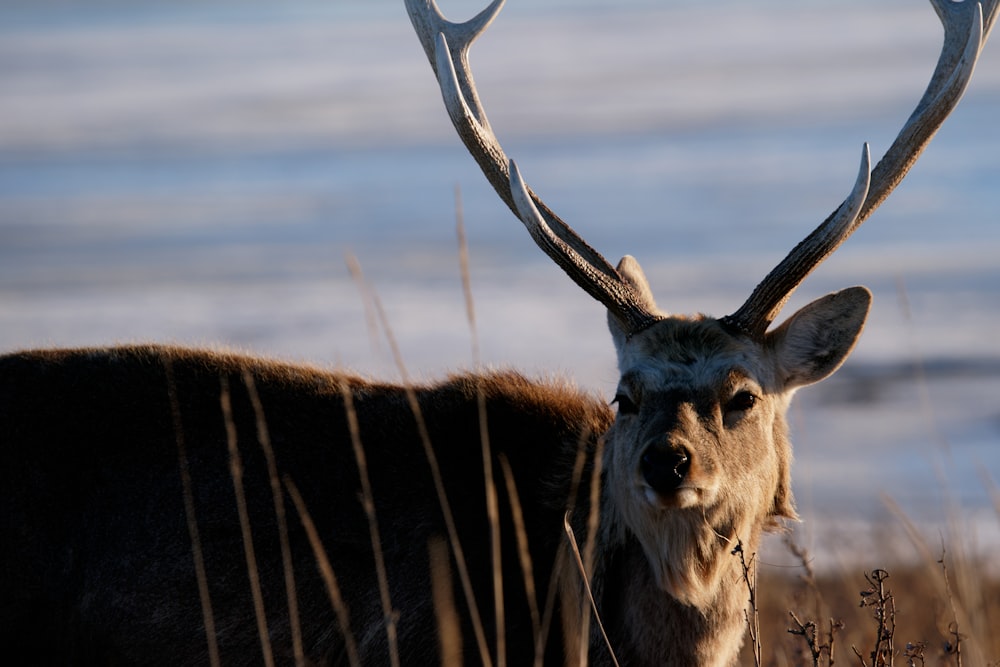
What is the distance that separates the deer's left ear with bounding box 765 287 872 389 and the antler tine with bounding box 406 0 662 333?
61 centimetres

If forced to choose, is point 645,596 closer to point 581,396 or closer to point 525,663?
point 525,663

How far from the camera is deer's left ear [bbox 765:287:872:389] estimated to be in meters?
6.67

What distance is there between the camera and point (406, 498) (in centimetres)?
651

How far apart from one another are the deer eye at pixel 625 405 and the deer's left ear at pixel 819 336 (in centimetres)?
80

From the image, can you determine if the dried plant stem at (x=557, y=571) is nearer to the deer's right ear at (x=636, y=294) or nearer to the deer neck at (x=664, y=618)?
the deer neck at (x=664, y=618)

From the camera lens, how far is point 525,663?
6.19 m

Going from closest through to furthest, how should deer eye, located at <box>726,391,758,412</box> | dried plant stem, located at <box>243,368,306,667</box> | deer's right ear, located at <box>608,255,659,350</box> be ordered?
dried plant stem, located at <box>243,368,306,667</box> < deer eye, located at <box>726,391,758,412</box> < deer's right ear, located at <box>608,255,659,350</box>

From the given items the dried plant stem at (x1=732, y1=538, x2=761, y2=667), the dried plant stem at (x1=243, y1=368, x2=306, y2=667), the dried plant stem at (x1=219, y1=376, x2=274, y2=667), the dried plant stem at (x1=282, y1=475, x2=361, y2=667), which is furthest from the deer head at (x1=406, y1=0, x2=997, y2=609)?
the dried plant stem at (x1=219, y1=376, x2=274, y2=667)

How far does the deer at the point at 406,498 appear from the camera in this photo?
618 centimetres

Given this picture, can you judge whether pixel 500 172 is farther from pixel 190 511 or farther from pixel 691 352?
pixel 190 511

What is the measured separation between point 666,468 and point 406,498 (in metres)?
1.36

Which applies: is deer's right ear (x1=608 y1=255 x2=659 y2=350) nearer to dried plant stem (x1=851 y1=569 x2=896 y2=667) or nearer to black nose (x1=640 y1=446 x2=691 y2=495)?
black nose (x1=640 y1=446 x2=691 y2=495)

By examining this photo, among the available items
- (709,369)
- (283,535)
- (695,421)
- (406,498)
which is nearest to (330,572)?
(283,535)

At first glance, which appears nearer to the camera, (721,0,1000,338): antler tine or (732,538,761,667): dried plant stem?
(732,538,761,667): dried plant stem
